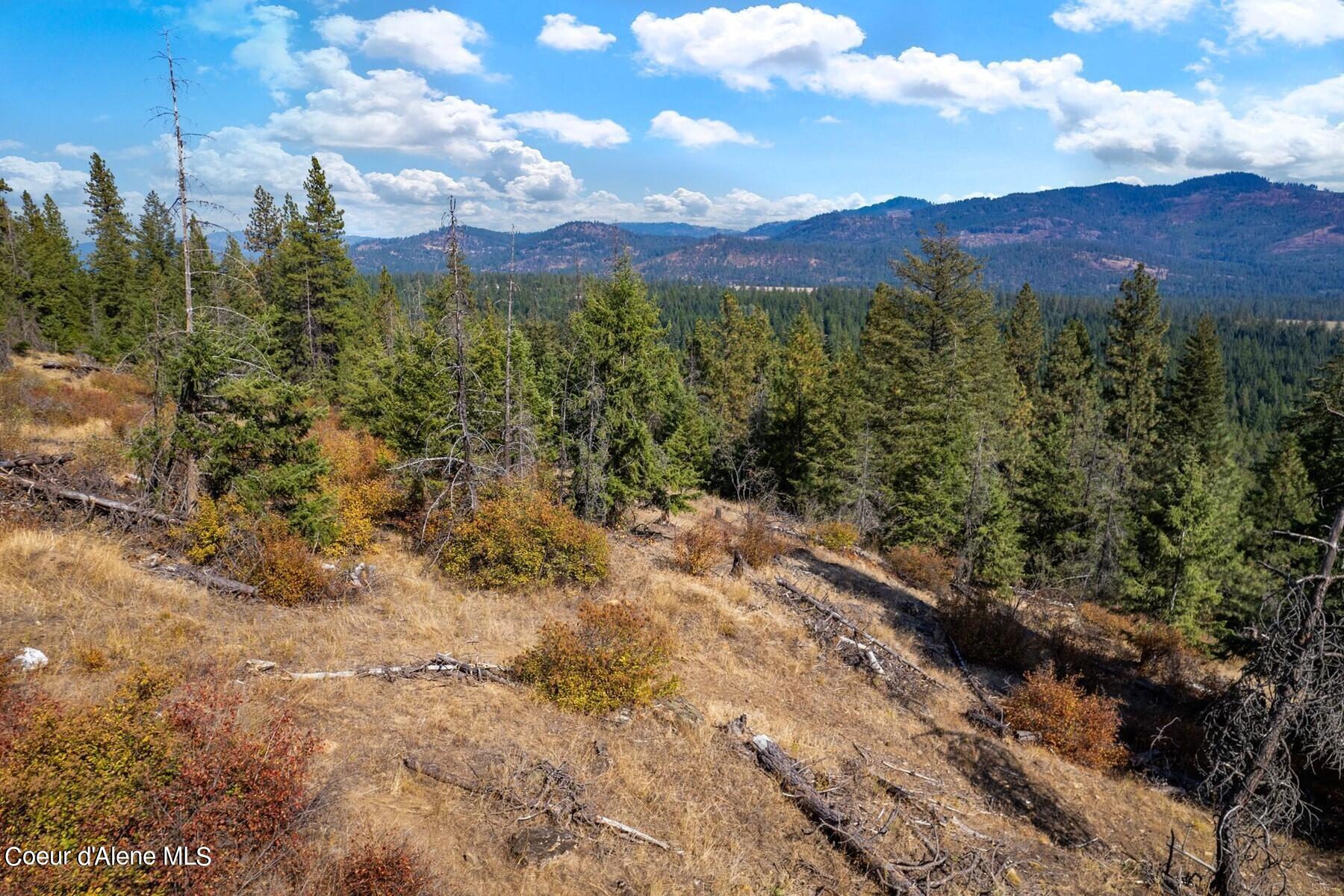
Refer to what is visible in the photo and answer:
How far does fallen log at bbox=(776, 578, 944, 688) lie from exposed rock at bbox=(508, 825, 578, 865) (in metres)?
10.3

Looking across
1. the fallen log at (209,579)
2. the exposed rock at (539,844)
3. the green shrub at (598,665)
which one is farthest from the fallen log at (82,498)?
the exposed rock at (539,844)

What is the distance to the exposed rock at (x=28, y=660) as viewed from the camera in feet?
27.0

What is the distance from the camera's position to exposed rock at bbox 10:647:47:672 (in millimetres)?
8227

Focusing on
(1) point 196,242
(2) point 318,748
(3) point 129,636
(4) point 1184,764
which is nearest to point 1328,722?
(4) point 1184,764

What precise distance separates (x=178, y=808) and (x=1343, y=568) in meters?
21.0

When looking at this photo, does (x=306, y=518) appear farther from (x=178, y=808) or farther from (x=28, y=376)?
(x=28, y=376)

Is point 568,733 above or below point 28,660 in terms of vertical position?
below

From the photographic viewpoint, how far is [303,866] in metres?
6.05

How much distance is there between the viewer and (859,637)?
17.0 m

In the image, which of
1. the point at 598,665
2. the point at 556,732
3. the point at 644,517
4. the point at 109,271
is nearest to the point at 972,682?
the point at 598,665

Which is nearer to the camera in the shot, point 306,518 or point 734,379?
point 306,518

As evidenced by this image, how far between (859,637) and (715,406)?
33839 mm

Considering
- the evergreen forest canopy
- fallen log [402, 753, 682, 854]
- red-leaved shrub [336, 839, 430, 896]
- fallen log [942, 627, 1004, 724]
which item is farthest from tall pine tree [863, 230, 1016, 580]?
red-leaved shrub [336, 839, 430, 896]

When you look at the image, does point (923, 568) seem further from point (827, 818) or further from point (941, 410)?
point (827, 818)
